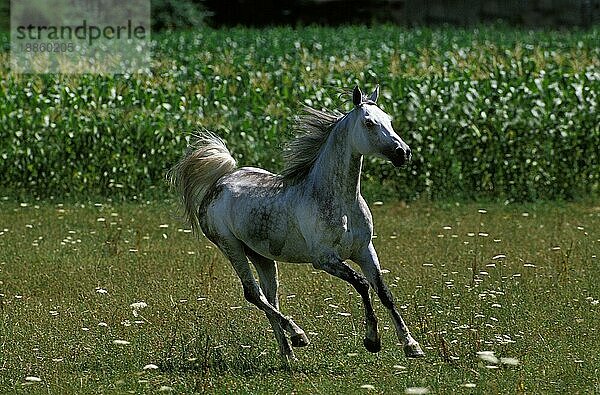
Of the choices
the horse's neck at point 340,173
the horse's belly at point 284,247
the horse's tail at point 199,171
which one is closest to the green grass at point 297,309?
the horse's belly at point 284,247

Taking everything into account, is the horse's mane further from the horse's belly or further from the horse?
the horse's belly

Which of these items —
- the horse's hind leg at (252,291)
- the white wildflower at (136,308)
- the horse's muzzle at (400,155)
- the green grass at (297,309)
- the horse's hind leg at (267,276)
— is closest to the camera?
the horse's muzzle at (400,155)

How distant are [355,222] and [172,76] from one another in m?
12.2

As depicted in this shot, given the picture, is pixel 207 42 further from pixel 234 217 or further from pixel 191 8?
pixel 234 217

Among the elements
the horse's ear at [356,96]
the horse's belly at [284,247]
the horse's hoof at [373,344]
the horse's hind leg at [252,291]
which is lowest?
the horse's hoof at [373,344]

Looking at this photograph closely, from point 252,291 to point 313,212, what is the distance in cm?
77

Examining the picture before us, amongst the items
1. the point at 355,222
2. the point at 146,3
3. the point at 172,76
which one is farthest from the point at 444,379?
the point at 146,3

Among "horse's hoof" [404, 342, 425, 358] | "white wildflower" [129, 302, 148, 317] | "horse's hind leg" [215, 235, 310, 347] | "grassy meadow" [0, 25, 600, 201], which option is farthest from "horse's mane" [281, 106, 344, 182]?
"grassy meadow" [0, 25, 600, 201]

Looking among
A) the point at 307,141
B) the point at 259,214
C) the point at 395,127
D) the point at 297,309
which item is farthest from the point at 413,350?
the point at 395,127

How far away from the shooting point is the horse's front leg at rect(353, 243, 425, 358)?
23.2 ft

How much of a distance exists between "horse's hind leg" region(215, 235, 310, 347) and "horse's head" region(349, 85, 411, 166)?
1.15 m

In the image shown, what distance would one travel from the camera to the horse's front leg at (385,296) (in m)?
7.07

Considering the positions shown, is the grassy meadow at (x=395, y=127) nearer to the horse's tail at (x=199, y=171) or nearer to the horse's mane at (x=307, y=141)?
the horse's tail at (x=199, y=171)

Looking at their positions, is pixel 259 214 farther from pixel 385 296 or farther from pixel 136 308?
pixel 136 308
